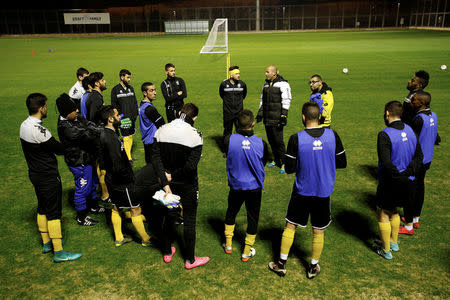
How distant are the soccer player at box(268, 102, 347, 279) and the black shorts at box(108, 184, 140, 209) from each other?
228 cm

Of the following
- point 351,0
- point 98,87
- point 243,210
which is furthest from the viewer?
point 351,0

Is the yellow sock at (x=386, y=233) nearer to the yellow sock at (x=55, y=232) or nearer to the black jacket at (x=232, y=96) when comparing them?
the yellow sock at (x=55, y=232)

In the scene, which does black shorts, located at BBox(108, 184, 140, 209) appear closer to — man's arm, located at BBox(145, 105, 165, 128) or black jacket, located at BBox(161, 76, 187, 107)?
man's arm, located at BBox(145, 105, 165, 128)

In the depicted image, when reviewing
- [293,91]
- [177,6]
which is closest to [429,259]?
[293,91]

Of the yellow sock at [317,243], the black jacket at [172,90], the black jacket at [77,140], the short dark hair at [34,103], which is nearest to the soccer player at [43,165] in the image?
the short dark hair at [34,103]

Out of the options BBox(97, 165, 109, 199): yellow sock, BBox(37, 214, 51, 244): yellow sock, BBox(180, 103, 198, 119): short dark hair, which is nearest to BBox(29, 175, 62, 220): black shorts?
BBox(37, 214, 51, 244): yellow sock

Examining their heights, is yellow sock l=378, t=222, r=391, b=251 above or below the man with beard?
below

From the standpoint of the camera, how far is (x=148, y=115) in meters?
6.82

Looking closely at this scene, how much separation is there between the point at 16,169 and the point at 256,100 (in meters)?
10.2

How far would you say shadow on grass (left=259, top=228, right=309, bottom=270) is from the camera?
5090 millimetres

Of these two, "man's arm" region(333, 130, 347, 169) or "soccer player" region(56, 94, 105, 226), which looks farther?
"soccer player" region(56, 94, 105, 226)

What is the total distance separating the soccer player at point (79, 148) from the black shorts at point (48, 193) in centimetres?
72

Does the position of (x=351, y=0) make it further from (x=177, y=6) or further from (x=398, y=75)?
(x=398, y=75)

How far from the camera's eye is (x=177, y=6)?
61.1 meters
